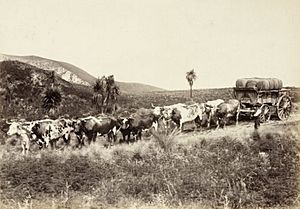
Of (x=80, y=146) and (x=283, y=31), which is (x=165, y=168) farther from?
(x=283, y=31)

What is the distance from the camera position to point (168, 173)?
2441 millimetres

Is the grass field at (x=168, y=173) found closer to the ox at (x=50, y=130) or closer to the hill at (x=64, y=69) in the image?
the ox at (x=50, y=130)

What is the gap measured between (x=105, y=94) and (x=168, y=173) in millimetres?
405

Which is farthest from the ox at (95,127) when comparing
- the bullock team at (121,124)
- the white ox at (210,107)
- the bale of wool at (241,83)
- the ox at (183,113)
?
the bale of wool at (241,83)

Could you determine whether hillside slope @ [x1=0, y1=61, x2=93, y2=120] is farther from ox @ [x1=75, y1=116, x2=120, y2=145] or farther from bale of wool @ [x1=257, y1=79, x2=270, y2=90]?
bale of wool @ [x1=257, y1=79, x2=270, y2=90]

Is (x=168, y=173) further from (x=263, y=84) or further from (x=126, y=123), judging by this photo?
(x=263, y=84)

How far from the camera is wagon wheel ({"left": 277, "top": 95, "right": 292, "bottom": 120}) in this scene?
255cm

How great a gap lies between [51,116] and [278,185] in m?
0.97

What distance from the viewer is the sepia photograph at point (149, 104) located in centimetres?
235

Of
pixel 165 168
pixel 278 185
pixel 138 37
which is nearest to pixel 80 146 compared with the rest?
pixel 165 168

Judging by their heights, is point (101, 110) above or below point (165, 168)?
above

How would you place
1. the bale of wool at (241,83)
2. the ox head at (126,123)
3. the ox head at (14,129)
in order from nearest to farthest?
the ox head at (14,129), the ox head at (126,123), the bale of wool at (241,83)

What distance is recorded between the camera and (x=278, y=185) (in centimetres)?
252

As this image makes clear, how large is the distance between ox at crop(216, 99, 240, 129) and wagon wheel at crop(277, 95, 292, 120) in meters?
0.18
